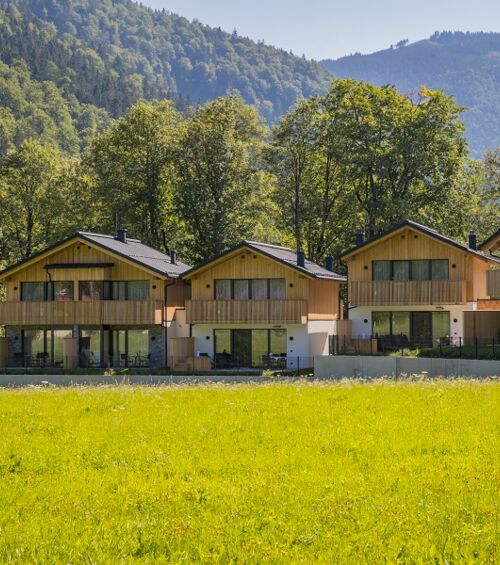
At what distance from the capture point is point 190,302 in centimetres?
4403

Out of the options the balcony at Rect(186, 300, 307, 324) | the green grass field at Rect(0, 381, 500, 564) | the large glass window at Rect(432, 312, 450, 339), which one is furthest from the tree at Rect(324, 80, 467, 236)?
the green grass field at Rect(0, 381, 500, 564)

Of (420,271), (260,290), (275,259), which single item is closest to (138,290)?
(260,290)

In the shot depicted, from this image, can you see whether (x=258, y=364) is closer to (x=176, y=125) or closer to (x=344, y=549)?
(x=176, y=125)

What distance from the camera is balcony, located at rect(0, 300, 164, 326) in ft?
145

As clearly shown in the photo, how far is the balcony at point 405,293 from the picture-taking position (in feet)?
138

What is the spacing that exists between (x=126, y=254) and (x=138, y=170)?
47.1ft

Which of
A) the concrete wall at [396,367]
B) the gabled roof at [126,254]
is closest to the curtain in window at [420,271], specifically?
the concrete wall at [396,367]

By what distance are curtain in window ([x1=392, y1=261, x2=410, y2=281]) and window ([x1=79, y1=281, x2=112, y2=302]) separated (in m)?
14.2

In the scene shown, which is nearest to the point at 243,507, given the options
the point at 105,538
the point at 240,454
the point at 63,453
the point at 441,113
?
the point at 105,538

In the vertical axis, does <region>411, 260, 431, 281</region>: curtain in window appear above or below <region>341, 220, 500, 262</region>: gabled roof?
below

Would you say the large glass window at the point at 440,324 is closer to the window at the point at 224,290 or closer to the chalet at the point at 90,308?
the window at the point at 224,290

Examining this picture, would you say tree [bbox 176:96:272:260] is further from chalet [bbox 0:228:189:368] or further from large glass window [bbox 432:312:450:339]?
large glass window [bbox 432:312:450:339]

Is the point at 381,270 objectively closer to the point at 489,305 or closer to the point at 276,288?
the point at 276,288

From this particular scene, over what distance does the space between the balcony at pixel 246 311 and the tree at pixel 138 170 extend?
15.1 m
